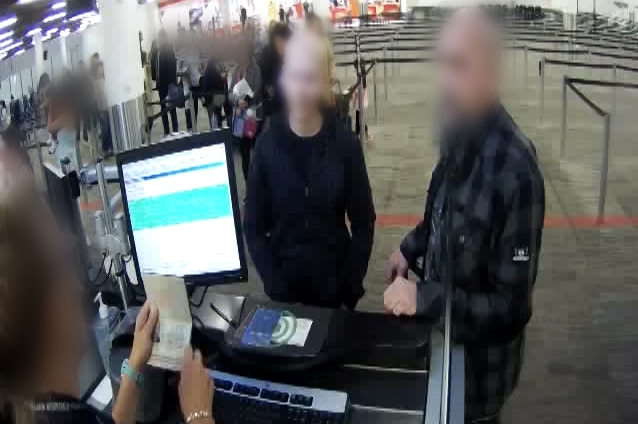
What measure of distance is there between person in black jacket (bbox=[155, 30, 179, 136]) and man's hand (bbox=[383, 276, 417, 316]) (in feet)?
19.5

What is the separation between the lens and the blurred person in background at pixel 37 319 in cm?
90

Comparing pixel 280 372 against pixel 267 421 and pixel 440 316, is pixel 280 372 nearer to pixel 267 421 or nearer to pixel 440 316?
pixel 267 421

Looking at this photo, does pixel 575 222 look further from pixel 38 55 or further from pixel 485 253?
pixel 485 253

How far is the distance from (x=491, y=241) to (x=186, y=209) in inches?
29.0

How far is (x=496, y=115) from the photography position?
3.36 feet

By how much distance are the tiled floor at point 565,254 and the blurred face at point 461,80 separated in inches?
1.1

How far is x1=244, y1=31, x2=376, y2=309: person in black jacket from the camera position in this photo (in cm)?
192

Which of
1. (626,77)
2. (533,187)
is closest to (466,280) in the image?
(533,187)

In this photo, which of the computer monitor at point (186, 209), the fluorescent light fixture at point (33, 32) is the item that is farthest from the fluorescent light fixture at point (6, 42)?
the computer monitor at point (186, 209)

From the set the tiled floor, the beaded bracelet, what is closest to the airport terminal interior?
the tiled floor

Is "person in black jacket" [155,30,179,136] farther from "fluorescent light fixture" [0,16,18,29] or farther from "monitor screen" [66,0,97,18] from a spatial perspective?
"fluorescent light fixture" [0,16,18,29]

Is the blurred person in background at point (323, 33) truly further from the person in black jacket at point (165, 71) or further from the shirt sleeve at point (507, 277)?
the person in black jacket at point (165, 71)

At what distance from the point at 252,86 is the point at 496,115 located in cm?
497

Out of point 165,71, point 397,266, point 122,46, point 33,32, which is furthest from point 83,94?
point 165,71
